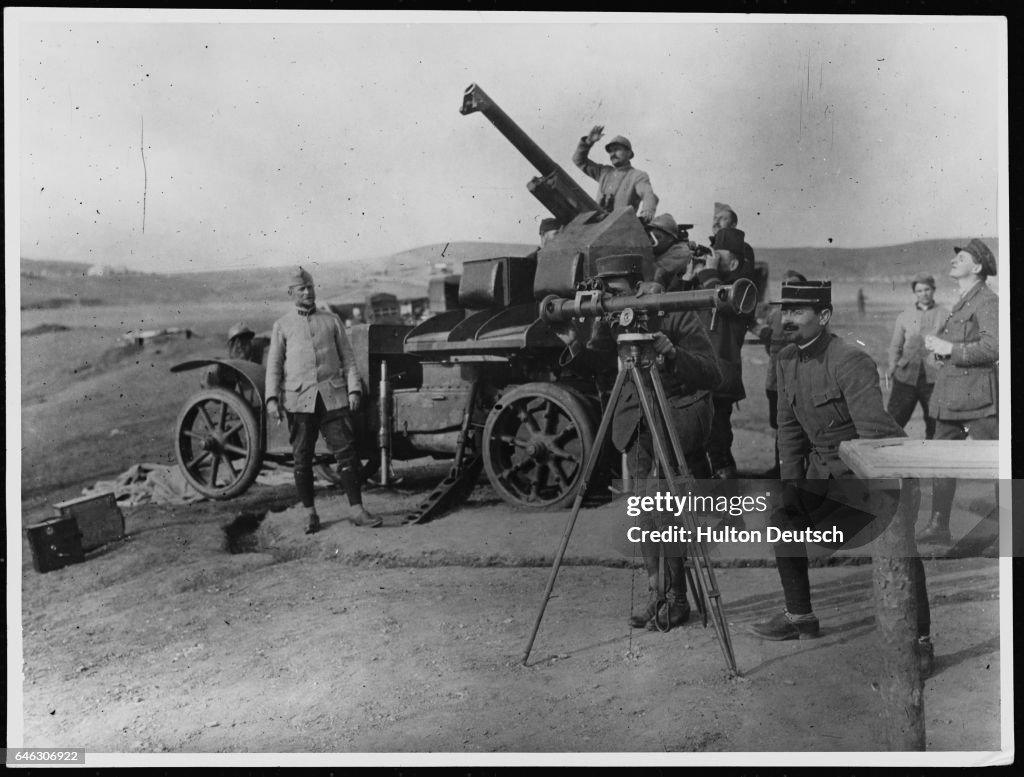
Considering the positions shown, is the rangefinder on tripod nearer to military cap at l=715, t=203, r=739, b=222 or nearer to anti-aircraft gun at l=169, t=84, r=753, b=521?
anti-aircraft gun at l=169, t=84, r=753, b=521

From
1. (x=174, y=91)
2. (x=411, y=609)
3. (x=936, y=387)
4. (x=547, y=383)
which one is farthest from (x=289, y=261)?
(x=936, y=387)

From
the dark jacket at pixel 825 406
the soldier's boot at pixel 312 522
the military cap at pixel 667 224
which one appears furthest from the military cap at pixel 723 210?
the soldier's boot at pixel 312 522

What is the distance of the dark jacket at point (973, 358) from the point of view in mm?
5473

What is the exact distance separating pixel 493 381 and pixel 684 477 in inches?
61.0

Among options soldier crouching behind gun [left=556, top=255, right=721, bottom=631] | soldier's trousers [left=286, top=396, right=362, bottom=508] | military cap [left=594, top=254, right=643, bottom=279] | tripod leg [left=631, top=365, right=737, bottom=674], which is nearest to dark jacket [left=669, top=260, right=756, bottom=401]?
soldier crouching behind gun [left=556, top=255, right=721, bottom=631]

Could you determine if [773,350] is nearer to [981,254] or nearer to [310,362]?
[981,254]

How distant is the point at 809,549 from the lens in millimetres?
5316

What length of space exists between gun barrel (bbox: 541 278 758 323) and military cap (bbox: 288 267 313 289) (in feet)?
4.59

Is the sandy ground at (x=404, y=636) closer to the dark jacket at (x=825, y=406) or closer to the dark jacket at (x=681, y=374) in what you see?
the dark jacket at (x=825, y=406)

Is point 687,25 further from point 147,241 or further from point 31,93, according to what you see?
point 31,93

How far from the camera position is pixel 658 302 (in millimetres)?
4758

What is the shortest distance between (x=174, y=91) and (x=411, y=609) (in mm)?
2938

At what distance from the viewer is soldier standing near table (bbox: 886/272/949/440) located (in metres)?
5.49

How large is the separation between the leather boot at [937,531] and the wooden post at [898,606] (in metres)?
1.03
